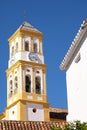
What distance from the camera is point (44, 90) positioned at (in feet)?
139

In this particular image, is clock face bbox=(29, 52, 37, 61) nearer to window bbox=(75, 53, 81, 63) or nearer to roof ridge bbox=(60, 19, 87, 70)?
roof ridge bbox=(60, 19, 87, 70)

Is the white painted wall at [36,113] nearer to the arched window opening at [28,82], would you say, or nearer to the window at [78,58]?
the arched window opening at [28,82]

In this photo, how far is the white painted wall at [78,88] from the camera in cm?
1880

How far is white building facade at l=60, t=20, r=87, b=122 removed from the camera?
18750 mm

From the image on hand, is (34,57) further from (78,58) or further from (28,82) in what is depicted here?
(78,58)

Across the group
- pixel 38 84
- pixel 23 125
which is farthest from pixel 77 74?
pixel 38 84

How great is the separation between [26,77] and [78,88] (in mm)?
23392

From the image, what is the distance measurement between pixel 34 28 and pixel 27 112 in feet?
33.5

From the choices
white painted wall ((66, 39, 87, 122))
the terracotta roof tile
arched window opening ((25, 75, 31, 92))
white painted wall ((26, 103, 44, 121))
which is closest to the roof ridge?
white painted wall ((66, 39, 87, 122))

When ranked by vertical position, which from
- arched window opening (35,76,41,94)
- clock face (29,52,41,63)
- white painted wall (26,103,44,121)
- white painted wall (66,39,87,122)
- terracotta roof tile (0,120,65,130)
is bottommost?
terracotta roof tile (0,120,65,130)

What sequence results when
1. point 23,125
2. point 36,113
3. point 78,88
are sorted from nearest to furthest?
point 78,88
point 23,125
point 36,113

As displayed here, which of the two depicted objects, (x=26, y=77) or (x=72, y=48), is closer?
(x=72, y=48)

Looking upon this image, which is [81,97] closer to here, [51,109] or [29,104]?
[29,104]

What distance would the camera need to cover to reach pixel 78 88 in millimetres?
19500
